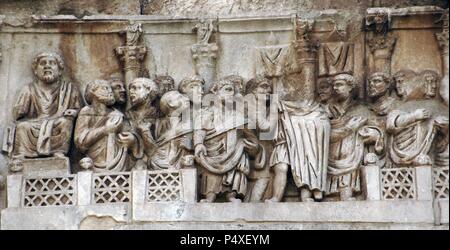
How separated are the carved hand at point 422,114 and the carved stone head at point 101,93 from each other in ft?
8.38

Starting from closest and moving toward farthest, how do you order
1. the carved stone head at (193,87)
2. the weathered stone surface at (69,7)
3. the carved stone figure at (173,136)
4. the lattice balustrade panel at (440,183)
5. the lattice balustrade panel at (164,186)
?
the lattice balustrade panel at (440,183) < the lattice balustrade panel at (164,186) < the carved stone figure at (173,136) < the carved stone head at (193,87) < the weathered stone surface at (69,7)

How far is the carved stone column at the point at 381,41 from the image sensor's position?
14.9m

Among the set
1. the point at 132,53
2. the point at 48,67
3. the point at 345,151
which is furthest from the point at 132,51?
the point at 345,151

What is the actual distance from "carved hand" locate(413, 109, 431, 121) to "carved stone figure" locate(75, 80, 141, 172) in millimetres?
2346

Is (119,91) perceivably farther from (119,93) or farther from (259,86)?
(259,86)

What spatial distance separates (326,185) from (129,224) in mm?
→ 1667

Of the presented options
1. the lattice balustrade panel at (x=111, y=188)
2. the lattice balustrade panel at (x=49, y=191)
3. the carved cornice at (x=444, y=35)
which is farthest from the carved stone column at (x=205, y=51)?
the carved cornice at (x=444, y=35)

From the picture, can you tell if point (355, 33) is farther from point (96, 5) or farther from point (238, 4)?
point (96, 5)

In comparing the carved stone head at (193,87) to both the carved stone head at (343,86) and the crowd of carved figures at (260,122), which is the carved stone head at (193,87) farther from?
the carved stone head at (343,86)

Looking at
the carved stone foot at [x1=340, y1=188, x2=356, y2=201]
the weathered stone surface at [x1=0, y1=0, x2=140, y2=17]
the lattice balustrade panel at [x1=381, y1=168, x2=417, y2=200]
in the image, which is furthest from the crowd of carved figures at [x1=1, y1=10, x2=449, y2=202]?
the weathered stone surface at [x1=0, y1=0, x2=140, y2=17]

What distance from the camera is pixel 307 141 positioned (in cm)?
1466

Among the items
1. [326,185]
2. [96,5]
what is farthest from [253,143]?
[96,5]

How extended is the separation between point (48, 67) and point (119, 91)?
636 mm

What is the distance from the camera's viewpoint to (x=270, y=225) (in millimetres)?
14375
